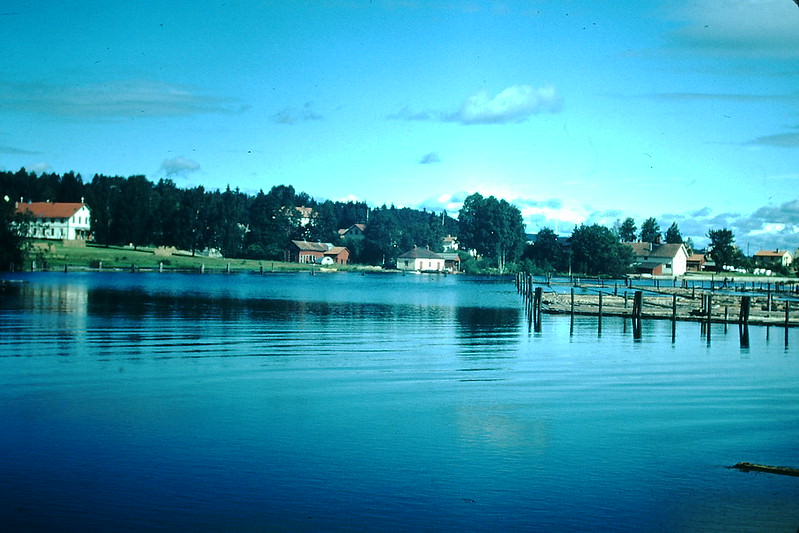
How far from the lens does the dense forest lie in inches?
5768

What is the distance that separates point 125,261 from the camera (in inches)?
4914

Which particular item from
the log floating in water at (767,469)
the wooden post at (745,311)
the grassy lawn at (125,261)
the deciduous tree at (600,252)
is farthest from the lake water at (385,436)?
the deciduous tree at (600,252)

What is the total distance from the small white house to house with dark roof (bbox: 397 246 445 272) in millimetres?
68772

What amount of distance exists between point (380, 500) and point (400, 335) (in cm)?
2691

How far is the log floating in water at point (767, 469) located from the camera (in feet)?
44.1

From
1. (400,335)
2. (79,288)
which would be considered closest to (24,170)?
(79,288)

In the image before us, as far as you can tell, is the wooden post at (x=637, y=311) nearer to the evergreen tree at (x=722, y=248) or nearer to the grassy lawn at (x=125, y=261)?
the grassy lawn at (x=125, y=261)

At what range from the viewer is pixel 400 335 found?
3988 centimetres

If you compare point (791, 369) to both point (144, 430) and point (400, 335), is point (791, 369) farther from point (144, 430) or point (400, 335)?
point (144, 430)

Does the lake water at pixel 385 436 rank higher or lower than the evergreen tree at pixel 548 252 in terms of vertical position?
lower

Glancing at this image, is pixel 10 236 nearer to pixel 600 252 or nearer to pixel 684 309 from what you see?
pixel 684 309

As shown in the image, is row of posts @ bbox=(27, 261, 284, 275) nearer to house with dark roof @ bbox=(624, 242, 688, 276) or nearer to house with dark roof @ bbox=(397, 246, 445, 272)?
house with dark roof @ bbox=(397, 246, 445, 272)

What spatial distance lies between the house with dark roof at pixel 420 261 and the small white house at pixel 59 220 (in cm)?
6877

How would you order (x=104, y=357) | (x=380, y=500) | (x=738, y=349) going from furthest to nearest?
(x=738, y=349) < (x=104, y=357) < (x=380, y=500)
